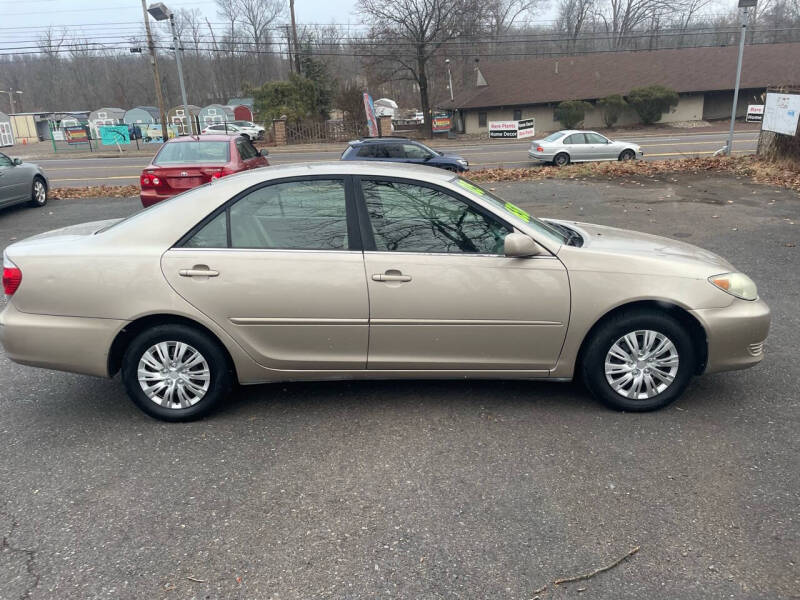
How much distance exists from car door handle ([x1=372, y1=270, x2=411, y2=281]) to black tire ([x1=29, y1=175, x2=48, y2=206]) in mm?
12474

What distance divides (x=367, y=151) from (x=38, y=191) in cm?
797

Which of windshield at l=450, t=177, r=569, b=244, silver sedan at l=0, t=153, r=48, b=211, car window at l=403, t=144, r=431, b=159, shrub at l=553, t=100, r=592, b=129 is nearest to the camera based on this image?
windshield at l=450, t=177, r=569, b=244

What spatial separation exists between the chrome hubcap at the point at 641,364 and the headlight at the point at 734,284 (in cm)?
49

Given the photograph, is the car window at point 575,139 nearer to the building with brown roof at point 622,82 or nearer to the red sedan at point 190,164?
the red sedan at point 190,164

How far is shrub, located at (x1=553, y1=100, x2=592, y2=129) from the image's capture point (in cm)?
4456

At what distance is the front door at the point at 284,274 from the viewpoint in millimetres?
3838

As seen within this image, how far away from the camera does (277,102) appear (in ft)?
151

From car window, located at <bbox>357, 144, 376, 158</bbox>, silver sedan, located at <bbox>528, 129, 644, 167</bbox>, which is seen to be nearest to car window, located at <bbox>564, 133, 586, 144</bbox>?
silver sedan, located at <bbox>528, 129, 644, 167</bbox>

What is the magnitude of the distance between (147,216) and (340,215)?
1.24 metres

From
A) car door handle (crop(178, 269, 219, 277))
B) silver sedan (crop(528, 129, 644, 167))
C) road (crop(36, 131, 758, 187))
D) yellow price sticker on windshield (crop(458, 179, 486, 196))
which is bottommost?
road (crop(36, 131, 758, 187))

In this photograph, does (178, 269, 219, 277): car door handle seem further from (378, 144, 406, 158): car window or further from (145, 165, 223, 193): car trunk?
(378, 144, 406, 158): car window

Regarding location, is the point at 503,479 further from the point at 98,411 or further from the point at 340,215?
the point at 98,411

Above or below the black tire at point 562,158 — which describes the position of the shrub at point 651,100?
above

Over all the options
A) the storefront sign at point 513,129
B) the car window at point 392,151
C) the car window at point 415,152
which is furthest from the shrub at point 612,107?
the car window at point 392,151
